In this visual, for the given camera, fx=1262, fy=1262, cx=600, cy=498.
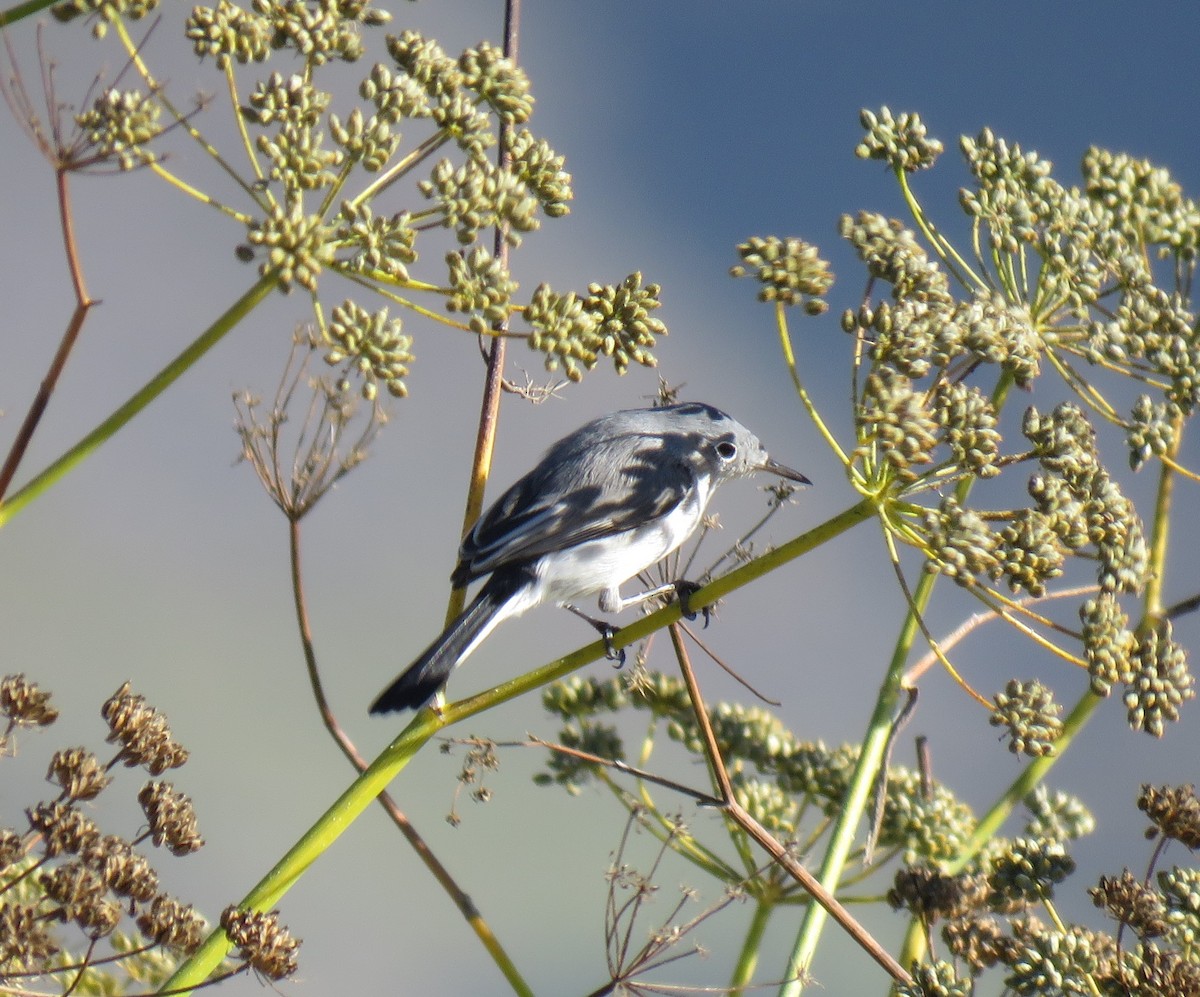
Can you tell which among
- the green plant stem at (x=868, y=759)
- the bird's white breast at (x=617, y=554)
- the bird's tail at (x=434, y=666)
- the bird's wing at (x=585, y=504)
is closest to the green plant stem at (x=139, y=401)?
the bird's tail at (x=434, y=666)

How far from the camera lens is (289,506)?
1.68 m

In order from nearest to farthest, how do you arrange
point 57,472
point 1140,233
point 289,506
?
1. point 57,472
2. point 289,506
3. point 1140,233

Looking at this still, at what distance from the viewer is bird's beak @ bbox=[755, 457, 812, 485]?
8.95ft

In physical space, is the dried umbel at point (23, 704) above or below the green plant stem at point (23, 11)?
below

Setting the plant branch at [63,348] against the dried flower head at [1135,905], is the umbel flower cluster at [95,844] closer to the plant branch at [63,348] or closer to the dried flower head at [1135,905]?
the plant branch at [63,348]

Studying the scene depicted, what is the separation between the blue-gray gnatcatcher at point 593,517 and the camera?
2332 millimetres

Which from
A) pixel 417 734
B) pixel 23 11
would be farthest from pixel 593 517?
pixel 23 11

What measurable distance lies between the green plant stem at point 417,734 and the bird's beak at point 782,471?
1.30 m

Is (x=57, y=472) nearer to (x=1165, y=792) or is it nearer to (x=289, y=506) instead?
(x=289, y=506)

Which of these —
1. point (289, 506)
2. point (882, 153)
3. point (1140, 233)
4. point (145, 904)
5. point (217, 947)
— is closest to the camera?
point (217, 947)

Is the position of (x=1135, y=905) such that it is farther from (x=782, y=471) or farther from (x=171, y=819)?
(x=782, y=471)

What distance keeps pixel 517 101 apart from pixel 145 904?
1049 mm

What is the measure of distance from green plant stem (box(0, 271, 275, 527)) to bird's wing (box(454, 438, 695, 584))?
1.08 meters

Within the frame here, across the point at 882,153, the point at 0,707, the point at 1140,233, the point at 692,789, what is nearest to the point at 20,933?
the point at 0,707
